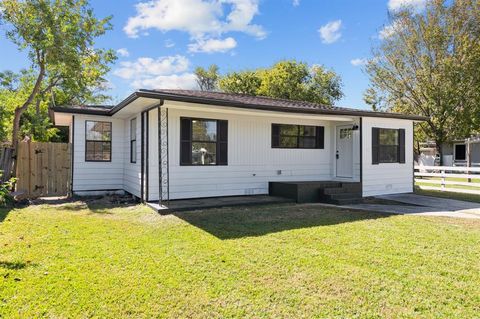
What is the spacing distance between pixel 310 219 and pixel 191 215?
2407 millimetres

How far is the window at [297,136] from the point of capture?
33.7 feet

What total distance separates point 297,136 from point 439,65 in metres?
14.7

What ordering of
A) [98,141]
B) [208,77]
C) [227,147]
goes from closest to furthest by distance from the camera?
1. [227,147]
2. [98,141]
3. [208,77]

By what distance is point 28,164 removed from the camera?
962 centimetres

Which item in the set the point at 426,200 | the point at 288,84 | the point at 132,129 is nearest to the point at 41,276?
the point at 132,129

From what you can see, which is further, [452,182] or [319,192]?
[452,182]

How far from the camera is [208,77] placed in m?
39.4

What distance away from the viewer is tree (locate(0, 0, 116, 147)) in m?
11.6

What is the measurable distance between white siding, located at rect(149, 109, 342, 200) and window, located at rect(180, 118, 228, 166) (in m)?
0.13

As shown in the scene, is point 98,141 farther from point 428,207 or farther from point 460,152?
point 460,152

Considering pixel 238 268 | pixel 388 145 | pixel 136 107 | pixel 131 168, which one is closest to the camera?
pixel 238 268

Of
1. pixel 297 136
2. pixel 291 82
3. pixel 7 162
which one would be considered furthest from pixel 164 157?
pixel 291 82

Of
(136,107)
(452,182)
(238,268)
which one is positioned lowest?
(238,268)

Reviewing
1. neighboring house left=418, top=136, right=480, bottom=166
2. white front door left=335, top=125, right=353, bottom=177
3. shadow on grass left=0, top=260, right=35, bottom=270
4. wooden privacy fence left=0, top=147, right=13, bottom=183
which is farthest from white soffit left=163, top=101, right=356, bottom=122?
neighboring house left=418, top=136, right=480, bottom=166
